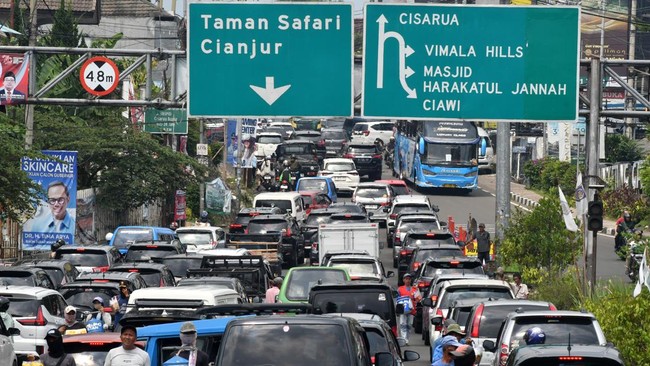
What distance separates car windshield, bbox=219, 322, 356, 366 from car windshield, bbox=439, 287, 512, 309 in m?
11.6

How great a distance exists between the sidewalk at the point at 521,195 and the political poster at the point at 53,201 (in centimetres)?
2343

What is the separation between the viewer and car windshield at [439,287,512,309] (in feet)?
79.0

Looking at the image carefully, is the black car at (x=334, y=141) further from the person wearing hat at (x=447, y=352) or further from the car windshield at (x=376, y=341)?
the person wearing hat at (x=447, y=352)

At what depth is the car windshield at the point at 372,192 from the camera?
55062 mm

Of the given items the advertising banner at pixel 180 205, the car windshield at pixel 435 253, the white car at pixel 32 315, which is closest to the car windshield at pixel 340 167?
the advertising banner at pixel 180 205

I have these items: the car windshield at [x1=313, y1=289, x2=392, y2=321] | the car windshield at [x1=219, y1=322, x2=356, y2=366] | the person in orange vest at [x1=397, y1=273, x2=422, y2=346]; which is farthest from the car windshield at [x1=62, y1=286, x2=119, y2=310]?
the car windshield at [x1=219, y1=322, x2=356, y2=366]

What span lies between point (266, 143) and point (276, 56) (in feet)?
176

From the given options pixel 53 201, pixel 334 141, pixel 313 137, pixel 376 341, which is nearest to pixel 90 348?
pixel 376 341

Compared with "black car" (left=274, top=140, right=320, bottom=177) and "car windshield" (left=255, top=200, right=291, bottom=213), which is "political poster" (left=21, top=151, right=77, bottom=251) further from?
"black car" (left=274, top=140, right=320, bottom=177)

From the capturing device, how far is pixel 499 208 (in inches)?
1490

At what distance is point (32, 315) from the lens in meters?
21.8

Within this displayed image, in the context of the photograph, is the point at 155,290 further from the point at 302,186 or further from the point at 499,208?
the point at 302,186

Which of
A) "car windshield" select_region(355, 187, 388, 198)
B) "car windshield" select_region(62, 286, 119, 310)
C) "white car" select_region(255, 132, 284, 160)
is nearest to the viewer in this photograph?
"car windshield" select_region(62, 286, 119, 310)

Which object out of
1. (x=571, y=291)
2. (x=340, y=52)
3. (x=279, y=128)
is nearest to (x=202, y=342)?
(x=340, y=52)
